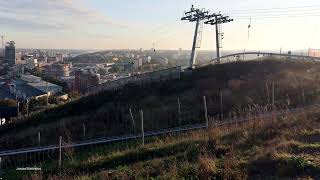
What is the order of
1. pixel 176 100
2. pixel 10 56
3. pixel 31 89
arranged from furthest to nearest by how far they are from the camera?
pixel 10 56
pixel 31 89
pixel 176 100

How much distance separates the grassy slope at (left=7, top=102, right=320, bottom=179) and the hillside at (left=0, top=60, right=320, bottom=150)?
6.52m

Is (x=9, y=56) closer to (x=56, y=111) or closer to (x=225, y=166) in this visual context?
(x=56, y=111)

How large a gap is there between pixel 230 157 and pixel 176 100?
20.0 metres

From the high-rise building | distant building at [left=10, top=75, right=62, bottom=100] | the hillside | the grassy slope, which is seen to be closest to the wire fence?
the hillside

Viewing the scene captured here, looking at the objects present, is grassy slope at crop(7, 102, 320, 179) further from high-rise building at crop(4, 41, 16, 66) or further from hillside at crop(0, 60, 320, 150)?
high-rise building at crop(4, 41, 16, 66)

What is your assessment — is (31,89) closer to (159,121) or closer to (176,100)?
(176,100)

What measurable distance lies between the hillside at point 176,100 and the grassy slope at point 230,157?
6520 millimetres

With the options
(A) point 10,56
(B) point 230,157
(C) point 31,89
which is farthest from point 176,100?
(A) point 10,56

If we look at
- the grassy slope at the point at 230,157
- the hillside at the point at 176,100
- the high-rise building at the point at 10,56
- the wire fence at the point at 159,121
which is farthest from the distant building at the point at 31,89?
the high-rise building at the point at 10,56

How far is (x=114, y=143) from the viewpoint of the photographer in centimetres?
1678

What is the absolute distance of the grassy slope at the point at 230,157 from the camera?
7.83 metres

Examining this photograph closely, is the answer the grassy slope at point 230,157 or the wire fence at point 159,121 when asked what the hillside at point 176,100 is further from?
the grassy slope at point 230,157

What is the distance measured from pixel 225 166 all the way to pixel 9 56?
18648cm

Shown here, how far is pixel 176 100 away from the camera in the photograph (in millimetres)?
28844
